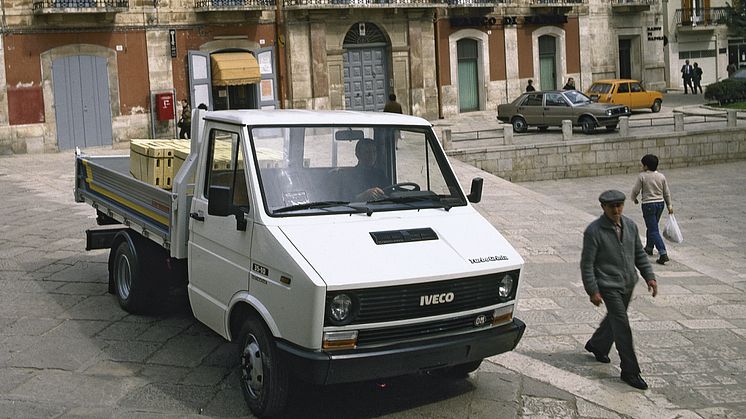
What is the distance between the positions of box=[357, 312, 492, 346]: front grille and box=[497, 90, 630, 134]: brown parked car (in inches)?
921

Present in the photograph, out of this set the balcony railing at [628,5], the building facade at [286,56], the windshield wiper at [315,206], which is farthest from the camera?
the balcony railing at [628,5]

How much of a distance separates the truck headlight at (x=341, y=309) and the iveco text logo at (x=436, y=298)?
518 mm

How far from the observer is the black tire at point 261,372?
691 centimetres

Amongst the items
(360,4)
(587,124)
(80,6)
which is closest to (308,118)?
(80,6)

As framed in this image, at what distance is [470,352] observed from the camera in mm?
7031

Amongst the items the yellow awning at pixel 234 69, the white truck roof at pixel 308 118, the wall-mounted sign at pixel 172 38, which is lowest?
the white truck roof at pixel 308 118

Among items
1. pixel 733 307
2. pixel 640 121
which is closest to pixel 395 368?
pixel 733 307

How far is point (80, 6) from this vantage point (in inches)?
1096

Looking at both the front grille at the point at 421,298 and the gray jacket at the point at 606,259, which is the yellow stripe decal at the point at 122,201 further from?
the gray jacket at the point at 606,259

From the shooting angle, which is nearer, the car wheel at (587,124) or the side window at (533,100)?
the car wheel at (587,124)

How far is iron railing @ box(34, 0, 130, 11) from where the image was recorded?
88.9 feet

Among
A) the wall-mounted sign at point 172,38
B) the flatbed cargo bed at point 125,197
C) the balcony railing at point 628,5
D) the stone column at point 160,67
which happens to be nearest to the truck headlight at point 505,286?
the flatbed cargo bed at point 125,197

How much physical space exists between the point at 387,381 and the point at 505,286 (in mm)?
1345

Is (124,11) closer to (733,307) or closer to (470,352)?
(733,307)
